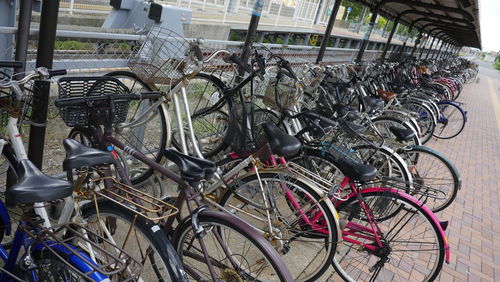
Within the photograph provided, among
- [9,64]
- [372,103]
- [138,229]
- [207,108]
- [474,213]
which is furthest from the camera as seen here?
[474,213]

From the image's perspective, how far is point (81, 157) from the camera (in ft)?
5.67

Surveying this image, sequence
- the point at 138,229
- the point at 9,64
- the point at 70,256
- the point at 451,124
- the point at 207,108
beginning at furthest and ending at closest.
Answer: the point at 451,124 → the point at 207,108 → the point at 9,64 → the point at 138,229 → the point at 70,256

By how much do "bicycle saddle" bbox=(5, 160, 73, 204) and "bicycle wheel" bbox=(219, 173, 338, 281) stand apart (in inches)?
48.3

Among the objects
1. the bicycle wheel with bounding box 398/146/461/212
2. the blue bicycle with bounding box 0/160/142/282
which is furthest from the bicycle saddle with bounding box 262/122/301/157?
the bicycle wheel with bounding box 398/146/461/212

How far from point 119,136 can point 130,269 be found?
4.76 ft

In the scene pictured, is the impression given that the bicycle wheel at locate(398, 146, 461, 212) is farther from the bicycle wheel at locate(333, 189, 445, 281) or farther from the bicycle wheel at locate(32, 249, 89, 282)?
the bicycle wheel at locate(32, 249, 89, 282)

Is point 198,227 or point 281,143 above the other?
point 281,143

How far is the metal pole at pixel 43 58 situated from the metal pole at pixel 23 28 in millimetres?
108

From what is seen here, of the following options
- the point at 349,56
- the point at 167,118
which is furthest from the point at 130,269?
the point at 349,56

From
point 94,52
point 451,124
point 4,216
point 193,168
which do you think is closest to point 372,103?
point 94,52

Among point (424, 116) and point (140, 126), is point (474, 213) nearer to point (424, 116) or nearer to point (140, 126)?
point (424, 116)

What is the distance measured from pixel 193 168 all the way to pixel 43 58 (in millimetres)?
1217

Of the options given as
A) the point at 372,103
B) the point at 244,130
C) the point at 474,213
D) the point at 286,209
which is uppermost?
the point at 372,103

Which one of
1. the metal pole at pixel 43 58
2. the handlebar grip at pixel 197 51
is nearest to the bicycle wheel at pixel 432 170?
the handlebar grip at pixel 197 51
